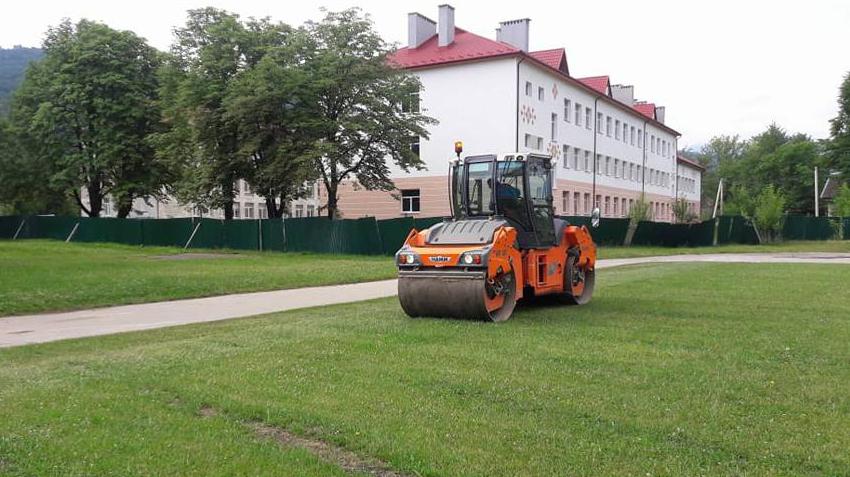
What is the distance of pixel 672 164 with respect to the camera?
3063 inches

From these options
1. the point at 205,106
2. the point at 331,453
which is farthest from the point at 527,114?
the point at 331,453

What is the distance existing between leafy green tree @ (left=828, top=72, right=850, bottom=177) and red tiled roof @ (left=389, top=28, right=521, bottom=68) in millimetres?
42875

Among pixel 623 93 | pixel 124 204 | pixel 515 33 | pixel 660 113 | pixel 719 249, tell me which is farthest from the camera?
pixel 660 113

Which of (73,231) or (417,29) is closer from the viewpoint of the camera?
(73,231)

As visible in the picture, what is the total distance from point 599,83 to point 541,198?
154ft

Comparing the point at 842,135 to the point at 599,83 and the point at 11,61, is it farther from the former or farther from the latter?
the point at 11,61

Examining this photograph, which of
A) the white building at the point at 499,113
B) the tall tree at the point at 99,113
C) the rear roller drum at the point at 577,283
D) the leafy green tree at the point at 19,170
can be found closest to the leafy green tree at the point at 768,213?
the white building at the point at 499,113

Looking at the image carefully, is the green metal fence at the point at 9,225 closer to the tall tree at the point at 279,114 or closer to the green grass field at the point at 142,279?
the tall tree at the point at 279,114

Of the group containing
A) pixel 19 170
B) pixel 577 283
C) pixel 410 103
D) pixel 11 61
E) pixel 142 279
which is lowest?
pixel 142 279

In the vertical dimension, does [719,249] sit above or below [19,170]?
below

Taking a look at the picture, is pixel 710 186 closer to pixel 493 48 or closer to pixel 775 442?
pixel 493 48

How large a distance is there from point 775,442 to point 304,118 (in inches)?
1136

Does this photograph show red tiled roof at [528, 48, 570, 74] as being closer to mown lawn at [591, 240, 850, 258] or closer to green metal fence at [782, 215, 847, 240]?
mown lawn at [591, 240, 850, 258]

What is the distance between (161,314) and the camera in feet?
43.1
